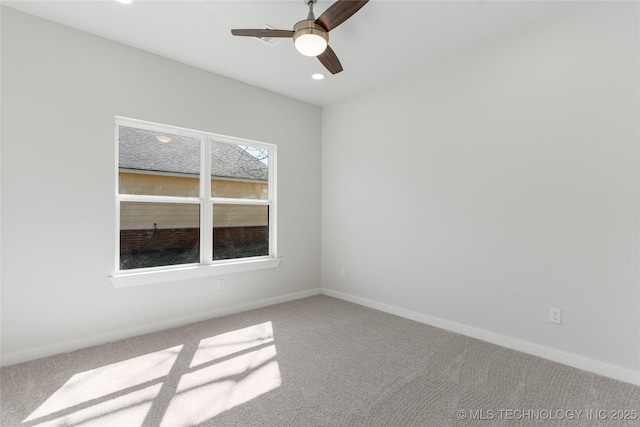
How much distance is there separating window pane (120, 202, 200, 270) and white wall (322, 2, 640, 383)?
2.15 meters

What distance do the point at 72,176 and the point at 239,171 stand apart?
5.57ft

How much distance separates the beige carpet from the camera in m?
1.84

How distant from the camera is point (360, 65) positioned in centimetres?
332

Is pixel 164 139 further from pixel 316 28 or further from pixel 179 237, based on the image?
pixel 316 28

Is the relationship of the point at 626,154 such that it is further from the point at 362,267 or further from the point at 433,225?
the point at 362,267

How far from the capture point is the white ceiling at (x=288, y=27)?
2.41m

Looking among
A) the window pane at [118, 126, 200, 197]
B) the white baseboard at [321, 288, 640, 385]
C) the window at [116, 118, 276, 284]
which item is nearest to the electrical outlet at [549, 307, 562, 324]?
the white baseboard at [321, 288, 640, 385]

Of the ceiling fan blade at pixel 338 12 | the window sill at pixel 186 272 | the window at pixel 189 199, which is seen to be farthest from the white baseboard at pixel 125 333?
the ceiling fan blade at pixel 338 12

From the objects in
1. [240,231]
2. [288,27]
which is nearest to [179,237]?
[240,231]

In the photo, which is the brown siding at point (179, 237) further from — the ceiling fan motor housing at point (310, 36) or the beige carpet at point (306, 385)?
the ceiling fan motor housing at point (310, 36)

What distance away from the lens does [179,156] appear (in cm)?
343

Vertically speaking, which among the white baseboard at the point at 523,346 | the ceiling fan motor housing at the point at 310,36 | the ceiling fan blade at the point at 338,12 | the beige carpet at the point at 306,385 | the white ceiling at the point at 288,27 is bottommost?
the beige carpet at the point at 306,385

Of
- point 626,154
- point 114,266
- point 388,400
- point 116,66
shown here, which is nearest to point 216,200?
point 114,266

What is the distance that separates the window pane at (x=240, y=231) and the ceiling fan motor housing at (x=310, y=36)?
221cm
